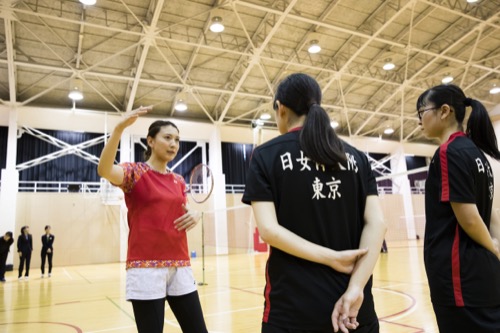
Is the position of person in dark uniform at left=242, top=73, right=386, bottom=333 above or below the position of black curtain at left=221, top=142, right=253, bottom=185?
below

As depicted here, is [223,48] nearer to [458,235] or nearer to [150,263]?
[150,263]

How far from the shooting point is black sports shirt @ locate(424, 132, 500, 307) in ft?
6.37

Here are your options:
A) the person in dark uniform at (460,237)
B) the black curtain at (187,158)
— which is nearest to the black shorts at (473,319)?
the person in dark uniform at (460,237)

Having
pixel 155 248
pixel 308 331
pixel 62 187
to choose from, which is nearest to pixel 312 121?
pixel 308 331

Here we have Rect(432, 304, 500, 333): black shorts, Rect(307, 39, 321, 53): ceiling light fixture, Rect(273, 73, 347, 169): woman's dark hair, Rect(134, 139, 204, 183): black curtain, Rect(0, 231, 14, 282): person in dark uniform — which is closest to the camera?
Rect(273, 73, 347, 169): woman's dark hair

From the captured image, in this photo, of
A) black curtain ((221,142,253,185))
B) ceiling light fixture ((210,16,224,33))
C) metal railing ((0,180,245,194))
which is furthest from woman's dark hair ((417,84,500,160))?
black curtain ((221,142,253,185))

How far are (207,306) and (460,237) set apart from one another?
17.1 feet

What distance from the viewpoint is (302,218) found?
1.50 meters

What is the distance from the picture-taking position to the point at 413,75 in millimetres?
20359

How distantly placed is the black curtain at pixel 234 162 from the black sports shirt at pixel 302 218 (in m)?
24.3

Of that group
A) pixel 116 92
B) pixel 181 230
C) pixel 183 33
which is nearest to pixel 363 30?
pixel 183 33

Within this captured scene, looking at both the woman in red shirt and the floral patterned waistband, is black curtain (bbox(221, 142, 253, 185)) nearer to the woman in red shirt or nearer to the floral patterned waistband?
the woman in red shirt

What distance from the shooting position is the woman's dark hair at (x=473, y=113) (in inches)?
89.5

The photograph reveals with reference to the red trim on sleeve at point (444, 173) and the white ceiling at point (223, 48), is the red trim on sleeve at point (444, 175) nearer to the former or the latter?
the red trim on sleeve at point (444, 173)
